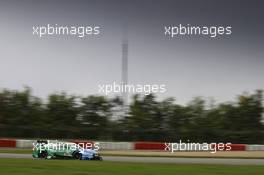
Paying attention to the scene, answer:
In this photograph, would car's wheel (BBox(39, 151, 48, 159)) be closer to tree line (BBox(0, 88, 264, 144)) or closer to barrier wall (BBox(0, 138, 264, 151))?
tree line (BBox(0, 88, 264, 144))

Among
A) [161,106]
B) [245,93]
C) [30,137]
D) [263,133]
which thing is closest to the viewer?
[30,137]

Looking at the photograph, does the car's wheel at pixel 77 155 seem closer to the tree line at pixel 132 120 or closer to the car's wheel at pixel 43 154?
the tree line at pixel 132 120

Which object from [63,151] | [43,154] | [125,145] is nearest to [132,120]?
[125,145]

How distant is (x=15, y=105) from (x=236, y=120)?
303 inches

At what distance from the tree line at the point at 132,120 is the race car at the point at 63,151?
36 cm

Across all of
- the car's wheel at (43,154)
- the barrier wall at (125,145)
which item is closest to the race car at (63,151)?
the car's wheel at (43,154)

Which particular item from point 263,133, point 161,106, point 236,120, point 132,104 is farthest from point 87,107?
point 263,133

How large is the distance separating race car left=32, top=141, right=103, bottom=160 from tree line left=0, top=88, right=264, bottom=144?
1.17ft

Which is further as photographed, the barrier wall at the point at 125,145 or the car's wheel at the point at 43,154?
the barrier wall at the point at 125,145

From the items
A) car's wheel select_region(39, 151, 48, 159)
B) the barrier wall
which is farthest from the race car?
the barrier wall

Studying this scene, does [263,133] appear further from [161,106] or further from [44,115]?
[44,115]

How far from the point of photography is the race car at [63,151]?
45.1 feet

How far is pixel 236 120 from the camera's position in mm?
16719

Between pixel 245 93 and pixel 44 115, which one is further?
pixel 245 93
